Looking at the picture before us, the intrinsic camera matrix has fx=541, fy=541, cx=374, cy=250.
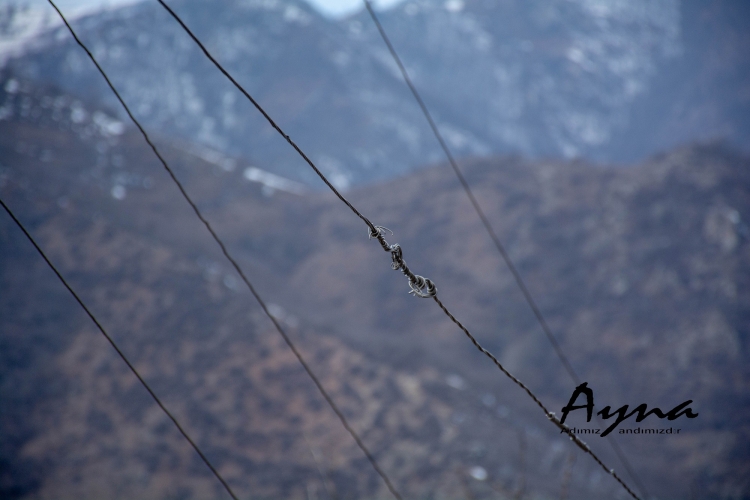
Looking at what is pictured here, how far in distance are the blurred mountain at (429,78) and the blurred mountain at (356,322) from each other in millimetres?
22516

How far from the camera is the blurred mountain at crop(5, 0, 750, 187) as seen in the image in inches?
2603

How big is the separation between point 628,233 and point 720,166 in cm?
826

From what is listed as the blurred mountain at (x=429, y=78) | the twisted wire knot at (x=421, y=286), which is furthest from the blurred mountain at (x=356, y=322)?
the blurred mountain at (x=429, y=78)

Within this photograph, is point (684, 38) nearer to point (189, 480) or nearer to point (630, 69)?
point (630, 69)

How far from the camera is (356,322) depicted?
101 ft

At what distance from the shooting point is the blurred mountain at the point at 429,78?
66125 millimetres

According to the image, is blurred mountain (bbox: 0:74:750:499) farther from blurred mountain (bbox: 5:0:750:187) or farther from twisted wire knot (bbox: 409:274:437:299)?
blurred mountain (bbox: 5:0:750:187)

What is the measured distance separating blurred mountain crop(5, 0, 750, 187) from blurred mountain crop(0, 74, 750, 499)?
22.5m

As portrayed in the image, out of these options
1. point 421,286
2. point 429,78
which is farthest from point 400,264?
point 429,78

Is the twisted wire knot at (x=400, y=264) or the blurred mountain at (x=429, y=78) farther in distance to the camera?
the blurred mountain at (x=429, y=78)

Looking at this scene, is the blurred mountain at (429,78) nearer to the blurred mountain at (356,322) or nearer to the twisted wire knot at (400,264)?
the blurred mountain at (356,322)

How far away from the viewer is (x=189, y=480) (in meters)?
18.5

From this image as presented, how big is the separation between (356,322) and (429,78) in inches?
2574

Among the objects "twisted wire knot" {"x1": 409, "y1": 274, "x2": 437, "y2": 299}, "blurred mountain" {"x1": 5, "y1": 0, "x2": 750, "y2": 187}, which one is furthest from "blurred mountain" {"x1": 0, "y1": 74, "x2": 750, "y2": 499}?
"blurred mountain" {"x1": 5, "y1": 0, "x2": 750, "y2": 187}
